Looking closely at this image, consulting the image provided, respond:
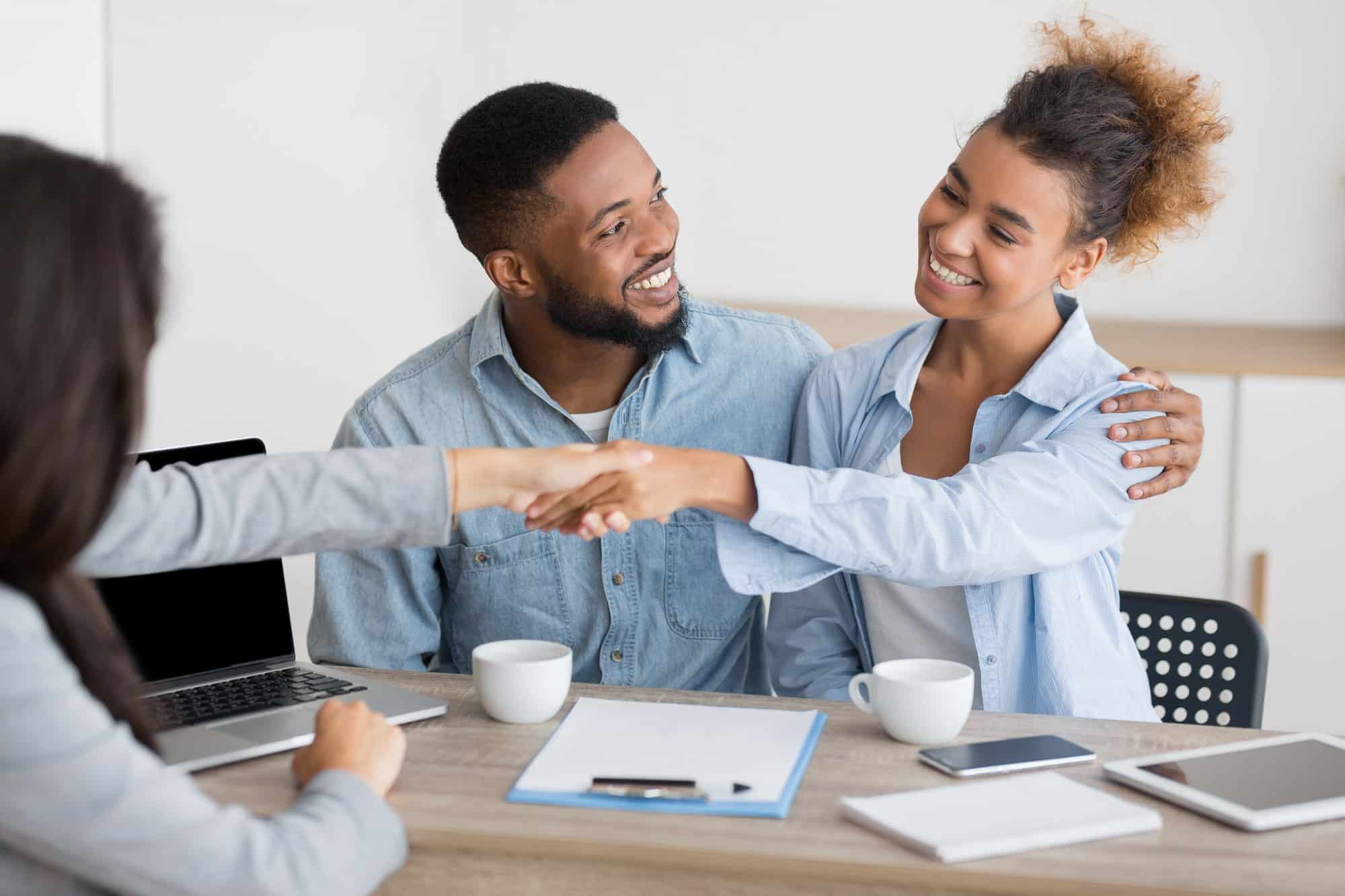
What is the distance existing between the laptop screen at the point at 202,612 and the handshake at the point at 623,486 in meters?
0.30

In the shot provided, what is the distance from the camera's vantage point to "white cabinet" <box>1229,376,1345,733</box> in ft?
9.16

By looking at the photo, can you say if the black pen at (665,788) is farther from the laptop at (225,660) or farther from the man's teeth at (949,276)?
the man's teeth at (949,276)

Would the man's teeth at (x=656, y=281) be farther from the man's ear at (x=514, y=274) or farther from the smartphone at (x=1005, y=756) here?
the smartphone at (x=1005, y=756)

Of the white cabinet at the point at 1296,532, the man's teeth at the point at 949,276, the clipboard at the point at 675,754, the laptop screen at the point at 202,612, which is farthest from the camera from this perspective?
the white cabinet at the point at 1296,532

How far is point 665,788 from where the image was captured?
3.87 feet

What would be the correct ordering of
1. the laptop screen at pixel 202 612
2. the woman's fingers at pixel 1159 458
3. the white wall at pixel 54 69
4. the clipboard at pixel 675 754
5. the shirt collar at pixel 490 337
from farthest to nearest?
the white wall at pixel 54 69 → the shirt collar at pixel 490 337 → the woman's fingers at pixel 1159 458 → the laptop screen at pixel 202 612 → the clipboard at pixel 675 754

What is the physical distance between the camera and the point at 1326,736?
1.33 metres

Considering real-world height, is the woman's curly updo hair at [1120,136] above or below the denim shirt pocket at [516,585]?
above

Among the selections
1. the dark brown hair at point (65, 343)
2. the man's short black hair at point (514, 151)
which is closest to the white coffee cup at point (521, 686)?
the dark brown hair at point (65, 343)

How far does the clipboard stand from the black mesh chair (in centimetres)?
62

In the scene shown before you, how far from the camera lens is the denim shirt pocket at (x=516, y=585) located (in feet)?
5.98

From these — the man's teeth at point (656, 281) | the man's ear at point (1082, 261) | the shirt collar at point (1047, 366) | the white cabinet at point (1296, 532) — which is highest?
the man's ear at point (1082, 261)

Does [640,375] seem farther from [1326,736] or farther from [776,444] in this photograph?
[1326,736]

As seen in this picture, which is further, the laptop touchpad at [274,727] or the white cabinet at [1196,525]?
the white cabinet at [1196,525]
